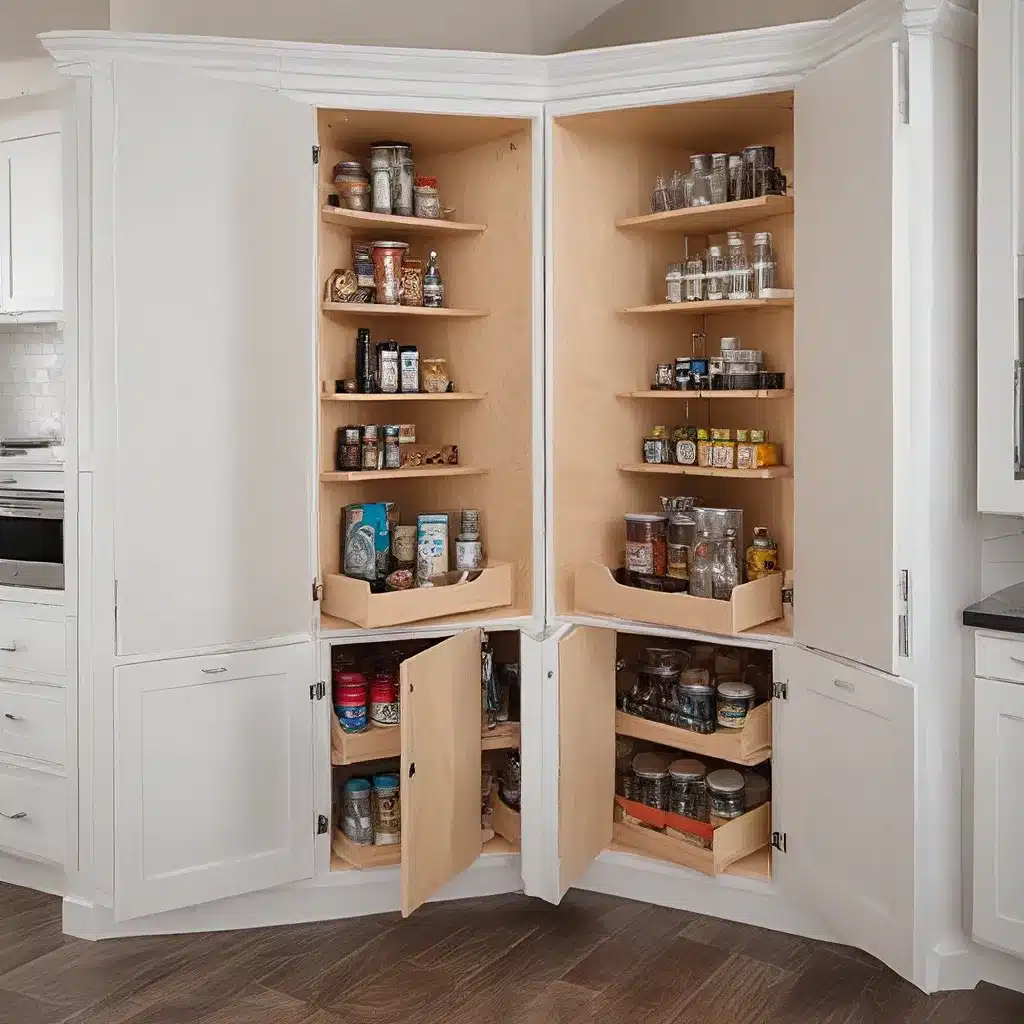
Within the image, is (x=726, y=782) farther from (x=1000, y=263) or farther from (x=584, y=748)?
(x=1000, y=263)

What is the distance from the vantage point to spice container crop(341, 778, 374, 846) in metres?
3.00

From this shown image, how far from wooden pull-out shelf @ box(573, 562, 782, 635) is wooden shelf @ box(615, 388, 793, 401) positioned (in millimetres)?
467

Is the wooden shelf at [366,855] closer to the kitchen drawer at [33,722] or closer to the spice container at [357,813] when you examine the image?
the spice container at [357,813]

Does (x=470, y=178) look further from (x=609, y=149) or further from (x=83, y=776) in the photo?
(x=83, y=776)

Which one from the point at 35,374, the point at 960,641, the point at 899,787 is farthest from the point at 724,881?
the point at 35,374

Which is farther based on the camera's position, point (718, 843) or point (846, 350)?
point (718, 843)

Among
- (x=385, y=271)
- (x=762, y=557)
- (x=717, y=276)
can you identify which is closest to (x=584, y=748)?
(x=762, y=557)

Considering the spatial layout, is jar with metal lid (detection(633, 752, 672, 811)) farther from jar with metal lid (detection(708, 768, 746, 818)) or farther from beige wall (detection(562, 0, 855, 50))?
beige wall (detection(562, 0, 855, 50))

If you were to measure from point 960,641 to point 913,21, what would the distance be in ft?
4.29

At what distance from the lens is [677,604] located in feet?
9.29

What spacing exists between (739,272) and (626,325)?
39 centimetres

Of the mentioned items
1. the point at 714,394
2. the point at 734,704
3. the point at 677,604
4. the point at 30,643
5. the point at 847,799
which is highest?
the point at 714,394

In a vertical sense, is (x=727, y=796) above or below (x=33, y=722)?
below

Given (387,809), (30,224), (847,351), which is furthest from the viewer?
(30,224)
